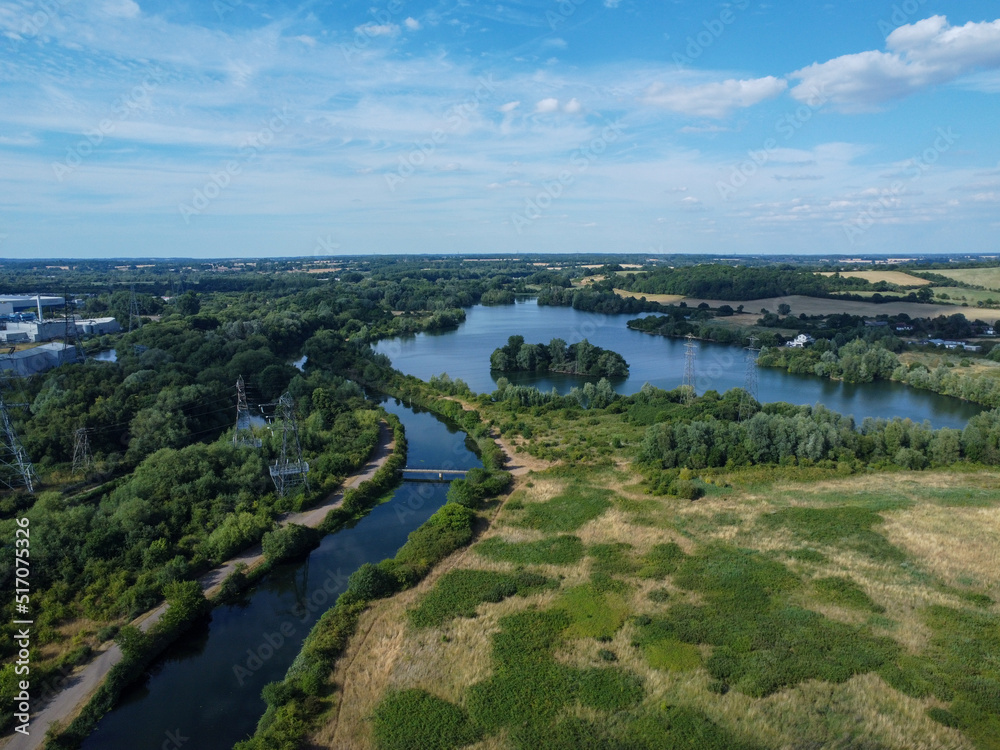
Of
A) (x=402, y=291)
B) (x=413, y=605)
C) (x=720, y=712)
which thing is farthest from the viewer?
(x=402, y=291)

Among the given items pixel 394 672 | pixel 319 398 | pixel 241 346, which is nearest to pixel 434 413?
pixel 319 398

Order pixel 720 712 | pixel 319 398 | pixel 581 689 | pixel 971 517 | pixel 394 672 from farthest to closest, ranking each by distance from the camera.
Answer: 1. pixel 319 398
2. pixel 971 517
3. pixel 394 672
4. pixel 581 689
5. pixel 720 712

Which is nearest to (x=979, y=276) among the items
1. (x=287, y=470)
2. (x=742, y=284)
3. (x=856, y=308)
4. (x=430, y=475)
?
(x=856, y=308)

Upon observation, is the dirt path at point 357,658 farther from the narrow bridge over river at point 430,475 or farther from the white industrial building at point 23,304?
the white industrial building at point 23,304

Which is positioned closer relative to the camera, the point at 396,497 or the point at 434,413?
the point at 396,497

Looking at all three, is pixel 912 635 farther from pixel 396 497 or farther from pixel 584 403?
pixel 584 403
